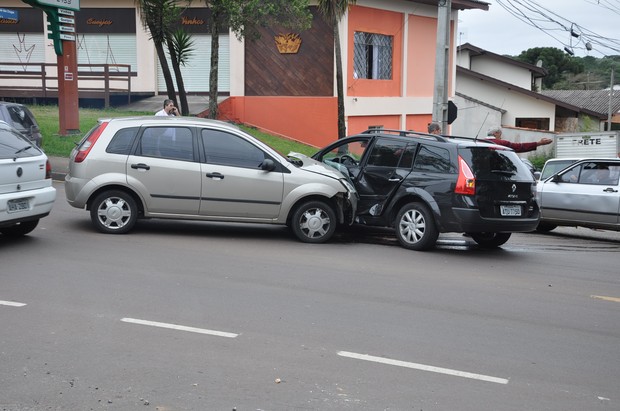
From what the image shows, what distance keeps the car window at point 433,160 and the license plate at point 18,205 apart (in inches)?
213

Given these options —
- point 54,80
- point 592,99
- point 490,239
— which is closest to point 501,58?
point 592,99

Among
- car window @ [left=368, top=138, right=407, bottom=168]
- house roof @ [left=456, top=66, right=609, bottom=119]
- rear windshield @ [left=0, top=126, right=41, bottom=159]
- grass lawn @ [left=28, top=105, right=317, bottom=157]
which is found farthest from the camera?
house roof @ [left=456, top=66, right=609, bottom=119]

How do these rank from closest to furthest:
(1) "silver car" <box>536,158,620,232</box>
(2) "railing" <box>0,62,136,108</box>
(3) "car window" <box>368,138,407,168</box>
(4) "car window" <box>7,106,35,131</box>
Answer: (3) "car window" <box>368,138,407,168</box> → (1) "silver car" <box>536,158,620,232</box> → (4) "car window" <box>7,106,35,131</box> → (2) "railing" <box>0,62,136,108</box>

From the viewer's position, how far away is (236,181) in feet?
37.2

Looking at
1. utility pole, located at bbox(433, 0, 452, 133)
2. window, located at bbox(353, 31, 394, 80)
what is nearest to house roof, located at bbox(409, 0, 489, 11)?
window, located at bbox(353, 31, 394, 80)

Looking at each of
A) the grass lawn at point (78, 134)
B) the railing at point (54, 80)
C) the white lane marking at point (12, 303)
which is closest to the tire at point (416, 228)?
the white lane marking at point (12, 303)

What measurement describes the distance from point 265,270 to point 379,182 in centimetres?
319

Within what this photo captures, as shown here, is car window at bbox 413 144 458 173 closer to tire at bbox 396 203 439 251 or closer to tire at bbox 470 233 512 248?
tire at bbox 396 203 439 251

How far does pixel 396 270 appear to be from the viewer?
10.0m

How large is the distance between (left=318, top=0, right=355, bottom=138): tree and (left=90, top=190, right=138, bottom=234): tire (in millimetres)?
13282

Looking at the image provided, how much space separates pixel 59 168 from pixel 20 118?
1405 millimetres

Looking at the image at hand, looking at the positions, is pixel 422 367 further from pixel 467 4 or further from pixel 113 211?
pixel 467 4

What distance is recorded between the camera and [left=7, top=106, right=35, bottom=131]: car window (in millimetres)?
17453

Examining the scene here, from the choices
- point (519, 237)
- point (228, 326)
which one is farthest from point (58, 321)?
Answer: point (519, 237)
